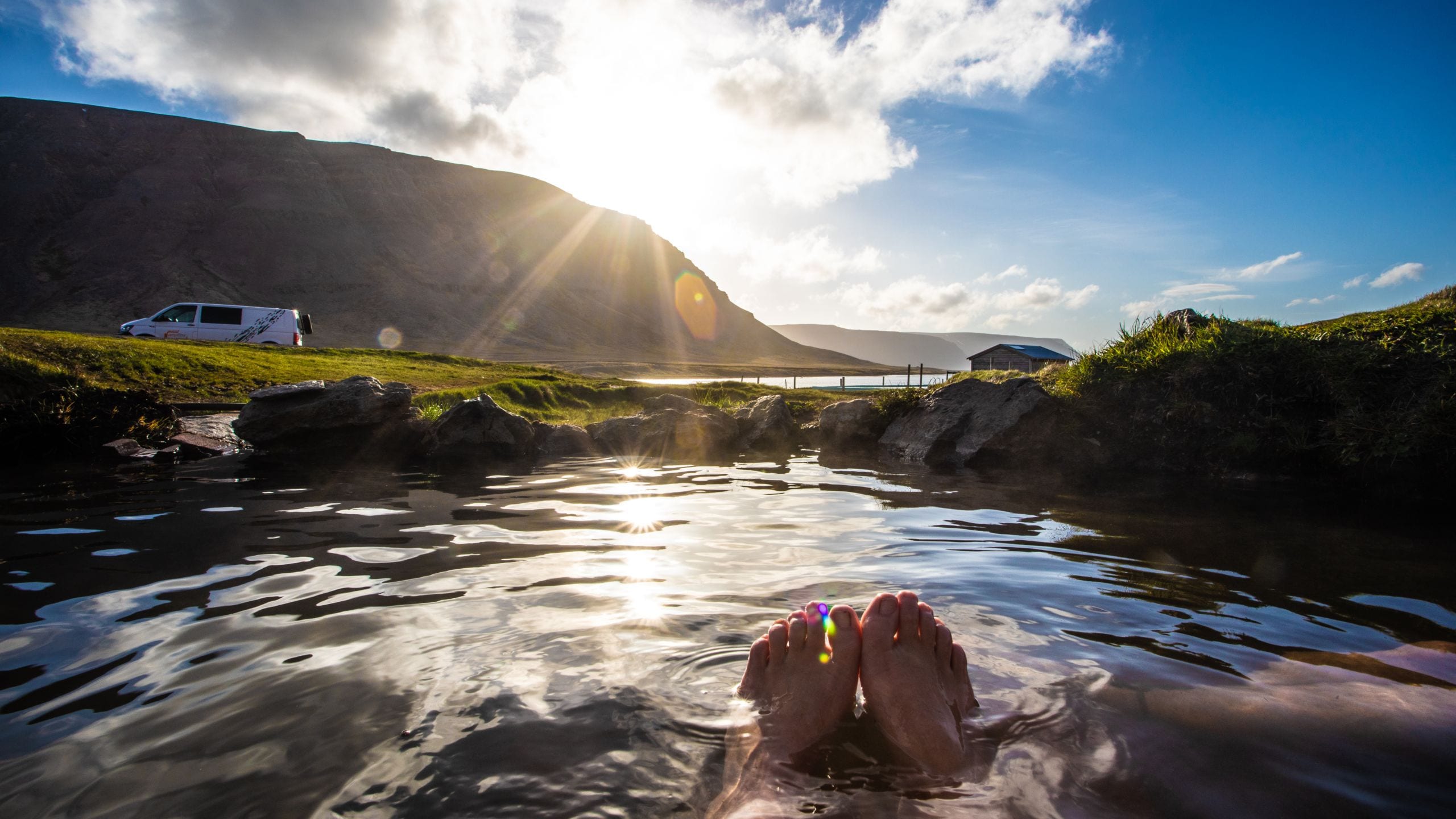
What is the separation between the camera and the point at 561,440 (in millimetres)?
9258

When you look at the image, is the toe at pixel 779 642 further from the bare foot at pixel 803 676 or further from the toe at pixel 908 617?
the toe at pixel 908 617

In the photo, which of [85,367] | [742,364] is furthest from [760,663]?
[742,364]

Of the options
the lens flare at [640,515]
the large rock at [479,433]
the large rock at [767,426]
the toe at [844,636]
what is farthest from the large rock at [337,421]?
the toe at [844,636]

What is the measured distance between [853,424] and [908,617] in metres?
7.43

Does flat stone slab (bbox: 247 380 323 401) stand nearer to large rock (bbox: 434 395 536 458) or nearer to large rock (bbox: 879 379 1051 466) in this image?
large rock (bbox: 434 395 536 458)

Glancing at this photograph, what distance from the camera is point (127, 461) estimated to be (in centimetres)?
709

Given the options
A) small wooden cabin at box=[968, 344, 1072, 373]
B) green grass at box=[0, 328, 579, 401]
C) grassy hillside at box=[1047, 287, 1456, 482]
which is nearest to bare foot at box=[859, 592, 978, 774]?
grassy hillside at box=[1047, 287, 1456, 482]

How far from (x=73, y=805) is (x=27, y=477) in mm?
6564

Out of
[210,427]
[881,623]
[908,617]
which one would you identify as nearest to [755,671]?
[881,623]

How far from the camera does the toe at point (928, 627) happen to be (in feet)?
8.36

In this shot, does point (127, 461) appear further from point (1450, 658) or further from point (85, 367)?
point (1450, 658)

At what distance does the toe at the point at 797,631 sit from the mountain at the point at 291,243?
70.0 metres

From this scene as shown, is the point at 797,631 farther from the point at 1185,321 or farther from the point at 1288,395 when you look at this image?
the point at 1185,321

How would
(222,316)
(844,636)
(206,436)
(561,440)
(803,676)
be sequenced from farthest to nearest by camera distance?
(222,316), (561,440), (206,436), (844,636), (803,676)
